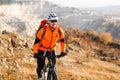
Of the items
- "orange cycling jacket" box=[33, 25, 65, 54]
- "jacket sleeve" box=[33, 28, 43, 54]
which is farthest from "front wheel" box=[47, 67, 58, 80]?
"jacket sleeve" box=[33, 28, 43, 54]

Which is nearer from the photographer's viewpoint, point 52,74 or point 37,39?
point 37,39

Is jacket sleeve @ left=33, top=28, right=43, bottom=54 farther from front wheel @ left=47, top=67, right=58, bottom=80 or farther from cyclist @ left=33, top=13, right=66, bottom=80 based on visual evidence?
front wheel @ left=47, top=67, right=58, bottom=80

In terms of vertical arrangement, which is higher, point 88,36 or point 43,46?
point 43,46

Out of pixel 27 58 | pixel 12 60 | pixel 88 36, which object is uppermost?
pixel 12 60

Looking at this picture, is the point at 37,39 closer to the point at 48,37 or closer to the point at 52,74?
the point at 48,37

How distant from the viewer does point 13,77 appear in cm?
1762

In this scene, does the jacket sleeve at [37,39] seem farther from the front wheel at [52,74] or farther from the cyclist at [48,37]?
the front wheel at [52,74]

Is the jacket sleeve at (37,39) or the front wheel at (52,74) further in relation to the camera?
the front wheel at (52,74)

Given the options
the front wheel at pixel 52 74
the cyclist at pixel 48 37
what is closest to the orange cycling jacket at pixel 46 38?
the cyclist at pixel 48 37

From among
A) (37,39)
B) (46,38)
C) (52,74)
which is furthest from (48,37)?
(52,74)

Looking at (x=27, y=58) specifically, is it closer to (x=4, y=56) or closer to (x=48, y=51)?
(x=4, y=56)

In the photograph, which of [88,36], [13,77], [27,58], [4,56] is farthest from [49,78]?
[88,36]

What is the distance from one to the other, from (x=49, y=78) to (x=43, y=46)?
1.36 metres

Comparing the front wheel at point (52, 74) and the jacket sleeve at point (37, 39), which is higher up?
the jacket sleeve at point (37, 39)
